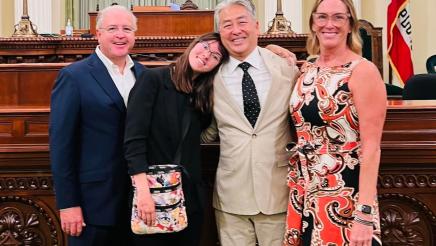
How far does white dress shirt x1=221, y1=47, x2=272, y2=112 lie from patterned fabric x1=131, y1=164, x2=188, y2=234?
1.25ft

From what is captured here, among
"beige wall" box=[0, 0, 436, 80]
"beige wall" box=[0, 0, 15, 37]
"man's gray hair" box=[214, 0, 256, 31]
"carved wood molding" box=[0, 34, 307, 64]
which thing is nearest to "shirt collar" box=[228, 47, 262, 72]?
"man's gray hair" box=[214, 0, 256, 31]

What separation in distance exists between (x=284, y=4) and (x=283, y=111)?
6250mm

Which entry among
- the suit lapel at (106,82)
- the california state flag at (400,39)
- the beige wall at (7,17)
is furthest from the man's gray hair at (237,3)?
the beige wall at (7,17)

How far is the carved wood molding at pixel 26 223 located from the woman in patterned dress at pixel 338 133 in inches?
47.9

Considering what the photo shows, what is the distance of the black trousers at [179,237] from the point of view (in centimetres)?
199

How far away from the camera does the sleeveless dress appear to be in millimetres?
1863

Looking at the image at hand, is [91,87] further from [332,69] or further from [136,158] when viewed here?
[332,69]

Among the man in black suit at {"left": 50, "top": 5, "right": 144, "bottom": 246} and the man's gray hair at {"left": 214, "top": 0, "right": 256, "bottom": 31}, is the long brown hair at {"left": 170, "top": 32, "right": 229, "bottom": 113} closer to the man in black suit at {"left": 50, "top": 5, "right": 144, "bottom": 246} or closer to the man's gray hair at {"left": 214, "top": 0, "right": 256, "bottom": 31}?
the man's gray hair at {"left": 214, "top": 0, "right": 256, "bottom": 31}

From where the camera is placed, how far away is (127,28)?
2121mm

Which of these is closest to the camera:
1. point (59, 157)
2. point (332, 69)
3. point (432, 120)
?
point (332, 69)

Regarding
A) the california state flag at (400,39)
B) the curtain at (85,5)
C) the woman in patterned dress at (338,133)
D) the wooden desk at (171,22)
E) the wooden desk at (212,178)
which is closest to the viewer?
the woman in patterned dress at (338,133)

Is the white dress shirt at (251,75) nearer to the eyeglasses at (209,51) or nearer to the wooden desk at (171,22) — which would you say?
the eyeglasses at (209,51)

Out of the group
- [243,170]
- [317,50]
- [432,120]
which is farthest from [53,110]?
[432,120]

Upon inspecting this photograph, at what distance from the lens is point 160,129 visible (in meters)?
2.00
